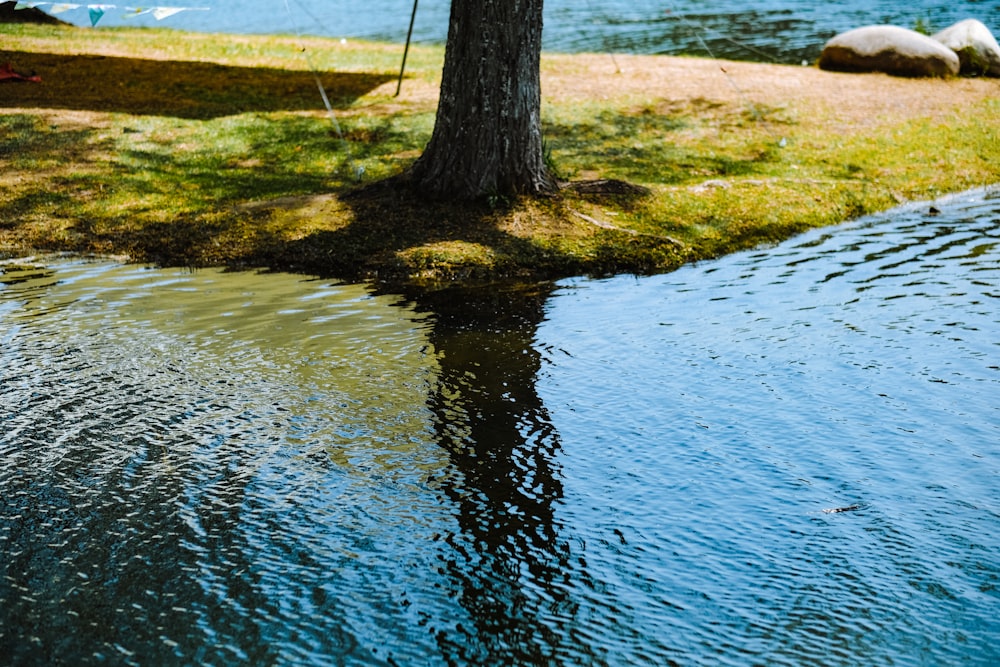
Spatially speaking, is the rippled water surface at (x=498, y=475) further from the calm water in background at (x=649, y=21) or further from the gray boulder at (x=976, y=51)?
the calm water in background at (x=649, y=21)

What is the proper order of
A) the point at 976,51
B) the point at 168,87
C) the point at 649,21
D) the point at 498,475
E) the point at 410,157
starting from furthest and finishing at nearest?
the point at 649,21 < the point at 976,51 < the point at 168,87 < the point at 410,157 < the point at 498,475

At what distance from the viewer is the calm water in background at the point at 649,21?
25516 mm

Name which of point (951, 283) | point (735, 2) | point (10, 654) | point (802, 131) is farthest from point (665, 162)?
point (735, 2)

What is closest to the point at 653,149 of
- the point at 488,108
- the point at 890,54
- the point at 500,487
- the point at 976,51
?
the point at 488,108

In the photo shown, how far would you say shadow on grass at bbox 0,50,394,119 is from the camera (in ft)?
51.2

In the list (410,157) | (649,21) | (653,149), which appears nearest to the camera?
(410,157)

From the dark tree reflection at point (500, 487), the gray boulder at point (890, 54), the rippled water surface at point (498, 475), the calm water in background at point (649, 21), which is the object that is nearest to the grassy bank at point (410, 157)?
the gray boulder at point (890, 54)

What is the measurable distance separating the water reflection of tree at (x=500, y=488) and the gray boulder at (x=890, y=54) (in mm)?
13941

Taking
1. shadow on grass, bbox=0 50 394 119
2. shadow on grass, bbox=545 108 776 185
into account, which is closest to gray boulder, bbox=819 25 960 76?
shadow on grass, bbox=545 108 776 185

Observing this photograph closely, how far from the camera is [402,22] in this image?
31.3 metres

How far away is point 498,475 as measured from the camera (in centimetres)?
547

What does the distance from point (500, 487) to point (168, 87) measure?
14008 millimetres

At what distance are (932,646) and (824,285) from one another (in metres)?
5.40

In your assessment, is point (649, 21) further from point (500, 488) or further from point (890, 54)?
point (500, 488)
